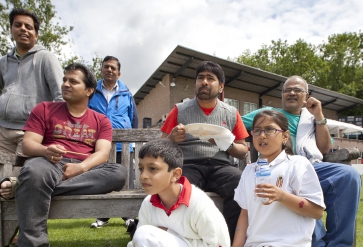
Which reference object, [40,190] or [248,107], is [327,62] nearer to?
[248,107]

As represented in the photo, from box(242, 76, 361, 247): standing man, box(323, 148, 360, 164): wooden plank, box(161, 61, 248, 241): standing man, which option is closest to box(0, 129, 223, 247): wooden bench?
box(161, 61, 248, 241): standing man

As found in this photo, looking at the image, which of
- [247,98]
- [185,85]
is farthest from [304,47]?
[185,85]

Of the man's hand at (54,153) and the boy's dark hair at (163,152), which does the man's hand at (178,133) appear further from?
the man's hand at (54,153)

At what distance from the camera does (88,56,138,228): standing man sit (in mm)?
4867

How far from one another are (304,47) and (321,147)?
42.3 metres

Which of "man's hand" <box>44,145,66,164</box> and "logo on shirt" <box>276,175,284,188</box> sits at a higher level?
"man's hand" <box>44,145,66,164</box>

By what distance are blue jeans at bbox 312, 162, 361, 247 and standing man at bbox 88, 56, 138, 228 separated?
289 cm

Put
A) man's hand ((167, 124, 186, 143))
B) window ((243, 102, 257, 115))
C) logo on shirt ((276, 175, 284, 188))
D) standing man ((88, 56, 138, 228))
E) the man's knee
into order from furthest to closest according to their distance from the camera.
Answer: window ((243, 102, 257, 115))
standing man ((88, 56, 138, 228))
man's hand ((167, 124, 186, 143))
the man's knee
logo on shirt ((276, 175, 284, 188))

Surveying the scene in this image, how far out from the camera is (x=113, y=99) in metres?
4.96

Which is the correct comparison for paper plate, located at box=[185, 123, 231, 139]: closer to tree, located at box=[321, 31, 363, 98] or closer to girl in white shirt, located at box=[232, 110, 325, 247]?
girl in white shirt, located at box=[232, 110, 325, 247]

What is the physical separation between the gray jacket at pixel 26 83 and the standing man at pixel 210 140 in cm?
141

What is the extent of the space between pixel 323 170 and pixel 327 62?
148 ft

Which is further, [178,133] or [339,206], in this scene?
[178,133]

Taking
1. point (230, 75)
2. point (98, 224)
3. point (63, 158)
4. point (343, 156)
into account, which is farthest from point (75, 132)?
point (230, 75)
